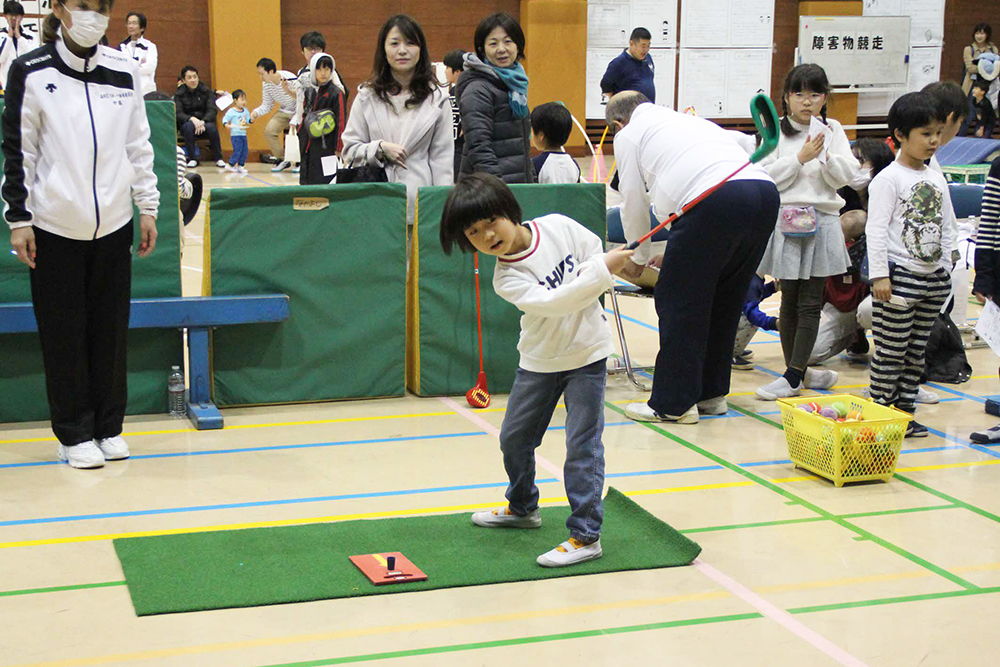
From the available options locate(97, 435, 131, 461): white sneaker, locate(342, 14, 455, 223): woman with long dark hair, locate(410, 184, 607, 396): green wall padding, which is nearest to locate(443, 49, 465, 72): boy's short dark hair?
locate(342, 14, 455, 223): woman with long dark hair

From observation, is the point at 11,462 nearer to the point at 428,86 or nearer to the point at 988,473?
the point at 428,86

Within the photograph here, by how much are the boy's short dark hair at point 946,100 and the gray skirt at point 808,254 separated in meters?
0.91

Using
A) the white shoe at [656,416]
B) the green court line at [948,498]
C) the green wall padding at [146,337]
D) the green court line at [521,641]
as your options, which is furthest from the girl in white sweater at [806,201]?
the green wall padding at [146,337]

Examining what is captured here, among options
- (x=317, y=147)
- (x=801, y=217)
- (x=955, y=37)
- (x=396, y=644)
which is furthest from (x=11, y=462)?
(x=955, y=37)

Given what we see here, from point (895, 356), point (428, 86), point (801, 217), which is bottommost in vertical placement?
point (895, 356)

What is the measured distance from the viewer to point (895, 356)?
16.6ft

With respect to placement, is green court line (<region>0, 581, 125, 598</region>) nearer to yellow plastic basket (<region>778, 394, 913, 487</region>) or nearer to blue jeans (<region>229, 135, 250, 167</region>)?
yellow plastic basket (<region>778, 394, 913, 487</region>)

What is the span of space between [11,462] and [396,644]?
2306mm

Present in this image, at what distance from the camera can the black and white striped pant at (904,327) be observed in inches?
194

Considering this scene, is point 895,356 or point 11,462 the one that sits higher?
point 895,356

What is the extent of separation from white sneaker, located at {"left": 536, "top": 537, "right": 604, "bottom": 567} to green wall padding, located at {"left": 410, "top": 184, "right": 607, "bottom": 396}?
2150 mm

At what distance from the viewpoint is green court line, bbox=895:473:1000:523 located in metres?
→ 4.12

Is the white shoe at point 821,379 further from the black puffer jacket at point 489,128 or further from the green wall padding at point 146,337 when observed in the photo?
the green wall padding at point 146,337

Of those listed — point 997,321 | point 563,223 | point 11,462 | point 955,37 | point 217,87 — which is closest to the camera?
point 563,223
